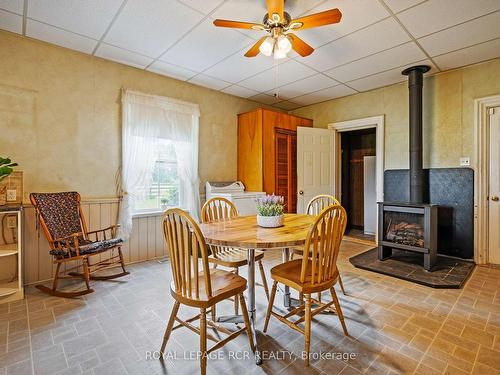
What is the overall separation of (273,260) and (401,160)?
102 inches

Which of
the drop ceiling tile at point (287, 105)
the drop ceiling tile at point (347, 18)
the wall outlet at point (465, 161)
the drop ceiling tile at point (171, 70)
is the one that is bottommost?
the wall outlet at point (465, 161)

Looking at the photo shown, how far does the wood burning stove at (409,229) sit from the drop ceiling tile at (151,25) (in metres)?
3.30

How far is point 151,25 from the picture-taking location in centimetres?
Result: 259

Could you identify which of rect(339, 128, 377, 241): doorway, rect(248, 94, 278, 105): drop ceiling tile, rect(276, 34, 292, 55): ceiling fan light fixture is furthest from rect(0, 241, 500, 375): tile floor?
rect(248, 94, 278, 105): drop ceiling tile

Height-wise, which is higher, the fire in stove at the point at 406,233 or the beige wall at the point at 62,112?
the beige wall at the point at 62,112

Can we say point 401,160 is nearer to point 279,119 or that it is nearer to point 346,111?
point 346,111

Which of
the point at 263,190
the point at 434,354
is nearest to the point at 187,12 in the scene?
the point at 263,190

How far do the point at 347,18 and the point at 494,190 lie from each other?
295 cm

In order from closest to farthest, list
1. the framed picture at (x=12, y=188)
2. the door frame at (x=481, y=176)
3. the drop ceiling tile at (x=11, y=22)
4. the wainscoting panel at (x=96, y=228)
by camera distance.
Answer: the drop ceiling tile at (x=11, y=22) → the framed picture at (x=12, y=188) → the wainscoting panel at (x=96, y=228) → the door frame at (x=481, y=176)

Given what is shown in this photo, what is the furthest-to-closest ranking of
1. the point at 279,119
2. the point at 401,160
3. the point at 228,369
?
the point at 279,119, the point at 401,160, the point at 228,369

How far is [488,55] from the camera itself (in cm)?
320

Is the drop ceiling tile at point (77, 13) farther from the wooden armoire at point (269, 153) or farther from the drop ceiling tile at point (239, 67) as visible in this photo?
the wooden armoire at point (269, 153)

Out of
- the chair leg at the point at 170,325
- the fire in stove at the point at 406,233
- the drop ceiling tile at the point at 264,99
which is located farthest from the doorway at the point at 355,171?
the chair leg at the point at 170,325

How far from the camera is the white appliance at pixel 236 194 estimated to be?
401 cm
